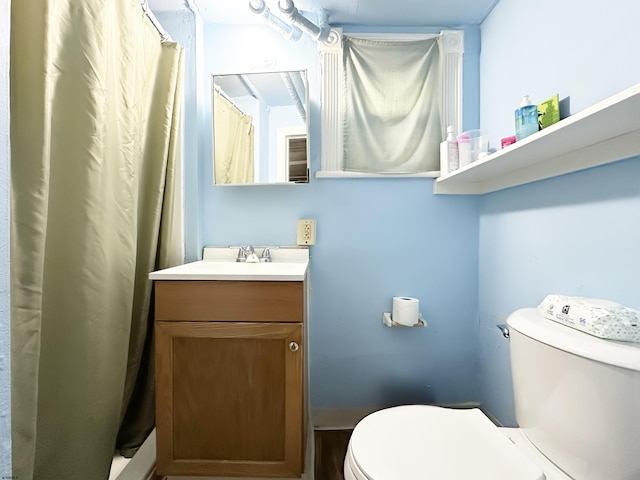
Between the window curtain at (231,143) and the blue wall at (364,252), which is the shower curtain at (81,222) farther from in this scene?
the blue wall at (364,252)

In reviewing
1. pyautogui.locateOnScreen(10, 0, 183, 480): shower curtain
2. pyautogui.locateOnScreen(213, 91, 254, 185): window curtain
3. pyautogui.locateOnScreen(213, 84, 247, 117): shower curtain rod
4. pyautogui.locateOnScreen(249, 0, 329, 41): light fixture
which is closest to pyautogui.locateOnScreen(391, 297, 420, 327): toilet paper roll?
pyautogui.locateOnScreen(213, 91, 254, 185): window curtain

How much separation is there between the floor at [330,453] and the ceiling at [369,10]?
2020mm

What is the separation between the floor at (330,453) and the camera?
49.5 inches

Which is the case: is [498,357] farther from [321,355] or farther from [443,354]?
[321,355]

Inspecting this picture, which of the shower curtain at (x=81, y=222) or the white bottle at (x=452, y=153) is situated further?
the white bottle at (x=452, y=153)

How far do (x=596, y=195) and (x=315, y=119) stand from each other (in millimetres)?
1164

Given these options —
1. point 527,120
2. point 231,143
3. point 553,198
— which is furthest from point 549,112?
point 231,143

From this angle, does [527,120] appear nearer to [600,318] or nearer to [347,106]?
[600,318]

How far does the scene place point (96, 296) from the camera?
36.3 inches

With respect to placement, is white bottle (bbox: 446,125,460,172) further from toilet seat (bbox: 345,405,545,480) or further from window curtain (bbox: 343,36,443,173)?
toilet seat (bbox: 345,405,545,480)

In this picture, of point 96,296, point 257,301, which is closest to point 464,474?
point 257,301

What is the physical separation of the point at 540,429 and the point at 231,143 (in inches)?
62.2

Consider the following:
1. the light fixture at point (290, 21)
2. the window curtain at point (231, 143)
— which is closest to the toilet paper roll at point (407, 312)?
the window curtain at point (231, 143)

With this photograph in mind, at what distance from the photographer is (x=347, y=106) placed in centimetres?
152
